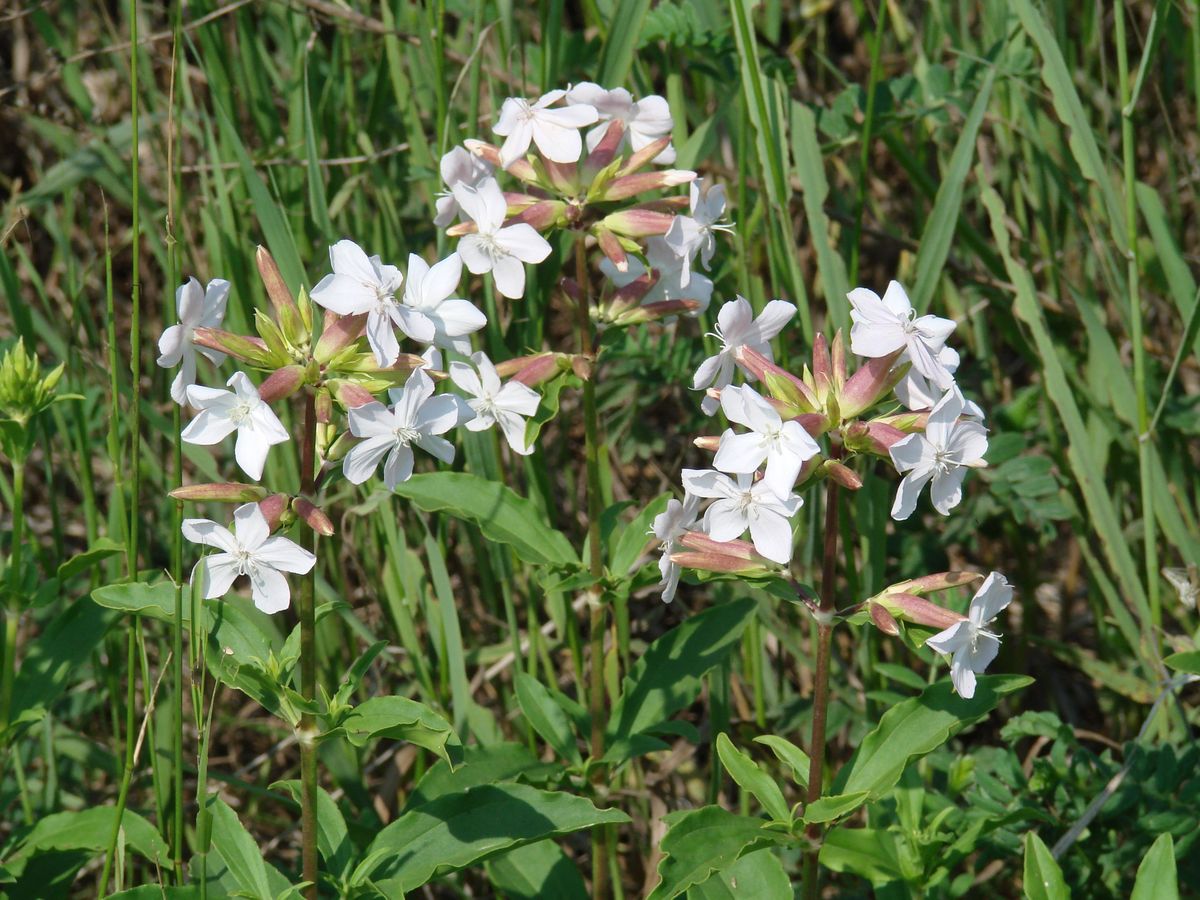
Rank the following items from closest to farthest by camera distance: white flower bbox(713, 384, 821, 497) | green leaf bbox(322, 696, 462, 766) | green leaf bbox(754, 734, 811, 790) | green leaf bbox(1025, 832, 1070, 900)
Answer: white flower bbox(713, 384, 821, 497)
green leaf bbox(322, 696, 462, 766)
green leaf bbox(1025, 832, 1070, 900)
green leaf bbox(754, 734, 811, 790)

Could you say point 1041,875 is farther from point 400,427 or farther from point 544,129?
point 544,129

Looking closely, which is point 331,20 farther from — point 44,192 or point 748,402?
point 748,402

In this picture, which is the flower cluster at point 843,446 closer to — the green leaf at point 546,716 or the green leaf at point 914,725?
the green leaf at point 914,725

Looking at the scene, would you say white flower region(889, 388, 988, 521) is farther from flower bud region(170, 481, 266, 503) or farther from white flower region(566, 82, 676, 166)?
flower bud region(170, 481, 266, 503)

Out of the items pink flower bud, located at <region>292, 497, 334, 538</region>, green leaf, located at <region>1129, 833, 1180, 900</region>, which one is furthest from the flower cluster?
pink flower bud, located at <region>292, 497, 334, 538</region>

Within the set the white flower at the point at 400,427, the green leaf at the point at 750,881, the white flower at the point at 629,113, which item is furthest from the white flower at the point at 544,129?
the green leaf at the point at 750,881
